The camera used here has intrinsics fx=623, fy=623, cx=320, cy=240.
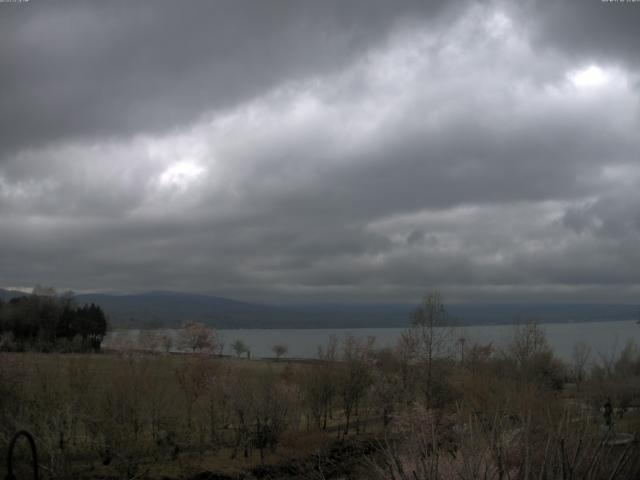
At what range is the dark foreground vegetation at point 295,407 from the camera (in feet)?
88.5

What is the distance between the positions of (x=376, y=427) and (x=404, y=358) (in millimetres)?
6211

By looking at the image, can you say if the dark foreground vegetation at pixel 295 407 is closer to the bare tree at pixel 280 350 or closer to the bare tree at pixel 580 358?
the bare tree at pixel 580 358

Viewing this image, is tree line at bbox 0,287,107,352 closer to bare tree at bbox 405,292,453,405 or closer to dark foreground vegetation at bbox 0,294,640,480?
dark foreground vegetation at bbox 0,294,640,480

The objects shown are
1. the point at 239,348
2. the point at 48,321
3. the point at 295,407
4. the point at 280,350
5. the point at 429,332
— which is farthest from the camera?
the point at 280,350

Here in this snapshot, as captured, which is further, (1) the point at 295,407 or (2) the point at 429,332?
(2) the point at 429,332

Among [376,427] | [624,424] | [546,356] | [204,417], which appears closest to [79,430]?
[204,417]

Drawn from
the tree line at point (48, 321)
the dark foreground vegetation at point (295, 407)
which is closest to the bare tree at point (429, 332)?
the dark foreground vegetation at point (295, 407)

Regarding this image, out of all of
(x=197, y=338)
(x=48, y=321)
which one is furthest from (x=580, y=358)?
(x=48, y=321)

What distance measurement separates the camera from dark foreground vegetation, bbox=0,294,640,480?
26984 mm

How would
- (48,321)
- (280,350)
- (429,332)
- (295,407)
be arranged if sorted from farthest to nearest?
1. (280,350)
2. (48,321)
3. (429,332)
4. (295,407)

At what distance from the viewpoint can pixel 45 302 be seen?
4173 inches

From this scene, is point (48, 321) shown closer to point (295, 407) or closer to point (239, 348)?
point (239, 348)

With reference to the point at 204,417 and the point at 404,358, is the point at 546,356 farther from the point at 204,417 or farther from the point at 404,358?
the point at 204,417

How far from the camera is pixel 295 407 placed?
44750mm
